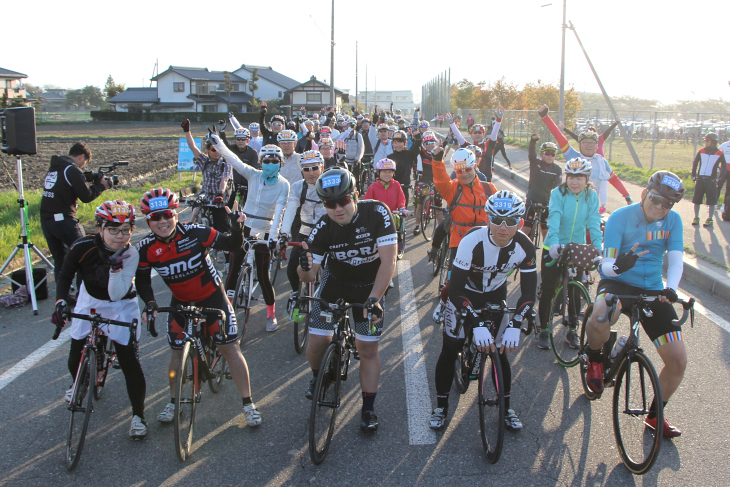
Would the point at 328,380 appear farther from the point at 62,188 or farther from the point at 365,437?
the point at 62,188

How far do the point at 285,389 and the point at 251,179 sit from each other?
301 cm

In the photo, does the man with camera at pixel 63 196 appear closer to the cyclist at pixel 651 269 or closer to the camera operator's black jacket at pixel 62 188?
the camera operator's black jacket at pixel 62 188

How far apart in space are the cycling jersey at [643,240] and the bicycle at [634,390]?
0.83 ft

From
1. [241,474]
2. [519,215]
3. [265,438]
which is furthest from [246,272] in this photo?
[519,215]

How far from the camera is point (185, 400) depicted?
4.07m

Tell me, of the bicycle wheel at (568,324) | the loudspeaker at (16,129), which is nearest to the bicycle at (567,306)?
the bicycle wheel at (568,324)

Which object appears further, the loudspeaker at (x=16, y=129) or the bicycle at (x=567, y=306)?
the loudspeaker at (x=16, y=129)

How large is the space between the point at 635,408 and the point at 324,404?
7.77 ft

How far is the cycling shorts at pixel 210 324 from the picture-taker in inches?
169

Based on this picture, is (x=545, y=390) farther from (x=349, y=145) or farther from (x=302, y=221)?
(x=349, y=145)

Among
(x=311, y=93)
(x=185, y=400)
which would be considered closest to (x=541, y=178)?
(x=185, y=400)

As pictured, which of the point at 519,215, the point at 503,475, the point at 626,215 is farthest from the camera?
the point at 626,215

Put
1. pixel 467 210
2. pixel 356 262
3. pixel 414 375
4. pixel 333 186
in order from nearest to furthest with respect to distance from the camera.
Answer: pixel 333 186, pixel 356 262, pixel 414 375, pixel 467 210

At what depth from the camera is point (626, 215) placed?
14.3 ft
